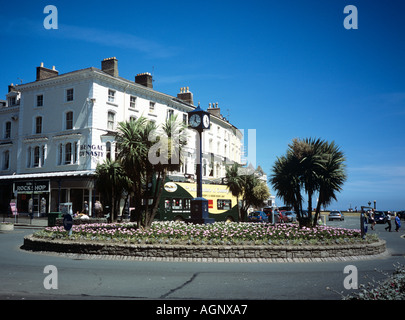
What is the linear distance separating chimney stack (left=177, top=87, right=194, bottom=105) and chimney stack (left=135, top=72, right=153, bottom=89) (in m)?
6.82

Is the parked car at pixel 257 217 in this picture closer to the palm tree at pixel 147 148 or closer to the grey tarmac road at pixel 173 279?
the palm tree at pixel 147 148

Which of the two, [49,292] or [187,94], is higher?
[187,94]

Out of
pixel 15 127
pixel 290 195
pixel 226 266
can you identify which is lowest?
pixel 226 266

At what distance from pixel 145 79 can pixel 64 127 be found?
36.4 ft

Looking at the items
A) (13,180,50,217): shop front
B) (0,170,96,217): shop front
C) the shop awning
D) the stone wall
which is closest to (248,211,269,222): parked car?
(0,170,96,217): shop front

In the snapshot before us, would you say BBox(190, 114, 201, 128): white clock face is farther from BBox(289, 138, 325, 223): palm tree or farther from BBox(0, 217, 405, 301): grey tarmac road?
BBox(0, 217, 405, 301): grey tarmac road

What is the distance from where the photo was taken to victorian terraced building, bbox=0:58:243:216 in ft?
125

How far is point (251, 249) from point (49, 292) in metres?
6.87

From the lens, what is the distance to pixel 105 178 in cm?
2564

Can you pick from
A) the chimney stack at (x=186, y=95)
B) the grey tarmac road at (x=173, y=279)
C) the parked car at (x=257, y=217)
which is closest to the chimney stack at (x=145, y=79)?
the chimney stack at (x=186, y=95)

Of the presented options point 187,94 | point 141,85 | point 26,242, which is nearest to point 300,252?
point 26,242

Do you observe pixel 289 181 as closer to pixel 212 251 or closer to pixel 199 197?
pixel 199 197

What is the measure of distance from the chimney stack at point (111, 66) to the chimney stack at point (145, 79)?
14.3 feet
